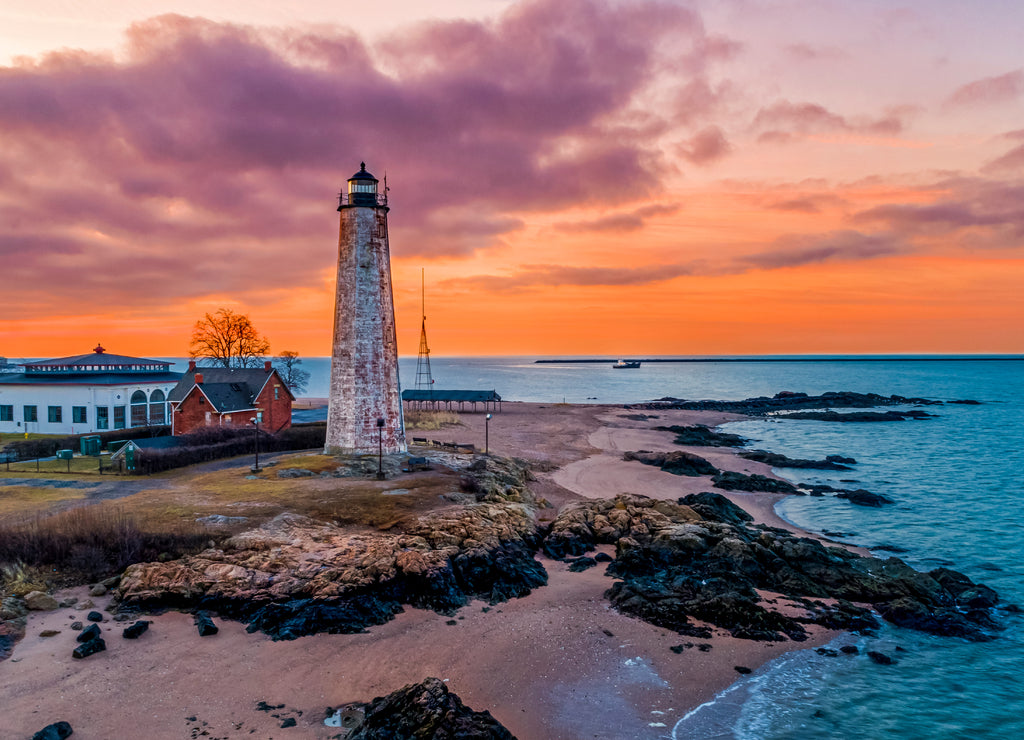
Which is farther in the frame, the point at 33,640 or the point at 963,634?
the point at 963,634

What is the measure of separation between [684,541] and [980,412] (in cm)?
9238

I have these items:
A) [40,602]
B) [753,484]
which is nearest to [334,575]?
[40,602]

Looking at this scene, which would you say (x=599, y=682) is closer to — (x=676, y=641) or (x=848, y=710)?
(x=676, y=641)

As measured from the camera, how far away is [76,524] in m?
19.9

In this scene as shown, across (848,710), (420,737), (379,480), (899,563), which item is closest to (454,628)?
(420,737)

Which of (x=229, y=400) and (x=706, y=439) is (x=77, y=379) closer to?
(x=229, y=400)

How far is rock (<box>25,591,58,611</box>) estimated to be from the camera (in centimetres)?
1648

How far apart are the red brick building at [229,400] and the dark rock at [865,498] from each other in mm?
37686

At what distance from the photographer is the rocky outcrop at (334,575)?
56.1 ft

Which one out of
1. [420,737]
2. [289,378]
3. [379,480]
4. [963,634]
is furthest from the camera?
[289,378]

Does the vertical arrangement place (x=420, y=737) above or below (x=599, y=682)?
above

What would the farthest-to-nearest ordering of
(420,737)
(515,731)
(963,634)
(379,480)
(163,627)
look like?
1. (379,480)
2. (963,634)
3. (163,627)
4. (515,731)
5. (420,737)

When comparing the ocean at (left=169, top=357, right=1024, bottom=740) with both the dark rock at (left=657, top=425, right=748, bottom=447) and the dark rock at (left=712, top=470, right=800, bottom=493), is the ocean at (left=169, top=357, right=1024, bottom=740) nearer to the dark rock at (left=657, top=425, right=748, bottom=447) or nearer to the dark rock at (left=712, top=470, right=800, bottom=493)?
the dark rock at (left=712, top=470, right=800, bottom=493)

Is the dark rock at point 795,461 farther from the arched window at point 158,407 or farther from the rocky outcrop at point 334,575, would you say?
the arched window at point 158,407
